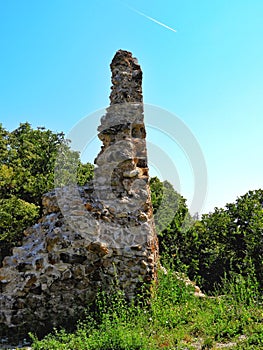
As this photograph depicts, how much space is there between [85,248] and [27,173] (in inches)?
319

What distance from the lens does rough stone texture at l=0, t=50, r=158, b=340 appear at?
6223mm

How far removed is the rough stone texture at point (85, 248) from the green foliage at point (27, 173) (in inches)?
201

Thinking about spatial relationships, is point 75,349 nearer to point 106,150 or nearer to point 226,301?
point 226,301

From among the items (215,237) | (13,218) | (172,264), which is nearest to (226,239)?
(215,237)

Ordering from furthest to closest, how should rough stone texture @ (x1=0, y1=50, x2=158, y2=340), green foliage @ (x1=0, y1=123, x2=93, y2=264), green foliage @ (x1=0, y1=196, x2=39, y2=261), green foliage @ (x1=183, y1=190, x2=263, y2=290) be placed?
green foliage @ (x1=0, y1=123, x2=93, y2=264)
green foliage @ (x1=0, y1=196, x2=39, y2=261)
green foliage @ (x1=183, y1=190, x2=263, y2=290)
rough stone texture @ (x1=0, y1=50, x2=158, y2=340)

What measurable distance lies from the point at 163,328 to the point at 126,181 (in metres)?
2.76

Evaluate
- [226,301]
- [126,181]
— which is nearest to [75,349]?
[226,301]

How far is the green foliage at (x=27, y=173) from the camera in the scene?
12.2 metres

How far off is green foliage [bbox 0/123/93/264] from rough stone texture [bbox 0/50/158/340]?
5.10m

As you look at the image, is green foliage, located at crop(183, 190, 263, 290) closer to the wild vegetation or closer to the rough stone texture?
the wild vegetation

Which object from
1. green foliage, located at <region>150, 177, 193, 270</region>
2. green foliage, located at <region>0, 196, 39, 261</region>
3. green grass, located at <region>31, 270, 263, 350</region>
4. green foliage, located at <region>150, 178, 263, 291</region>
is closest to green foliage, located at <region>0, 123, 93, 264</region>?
green foliage, located at <region>0, 196, 39, 261</region>

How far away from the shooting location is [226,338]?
4988mm

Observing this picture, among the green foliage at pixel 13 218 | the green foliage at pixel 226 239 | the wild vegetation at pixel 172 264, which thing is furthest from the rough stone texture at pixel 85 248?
the green foliage at pixel 13 218

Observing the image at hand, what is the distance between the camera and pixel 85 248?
6.53 m
